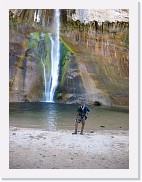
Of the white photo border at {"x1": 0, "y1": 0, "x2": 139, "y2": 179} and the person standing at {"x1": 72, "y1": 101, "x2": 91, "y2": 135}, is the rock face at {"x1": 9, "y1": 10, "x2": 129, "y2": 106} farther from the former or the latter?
the white photo border at {"x1": 0, "y1": 0, "x2": 139, "y2": 179}

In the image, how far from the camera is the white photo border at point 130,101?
443 centimetres

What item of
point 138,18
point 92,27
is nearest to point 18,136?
point 138,18

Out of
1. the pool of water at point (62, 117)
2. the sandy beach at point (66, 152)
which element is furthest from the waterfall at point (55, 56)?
the sandy beach at point (66, 152)

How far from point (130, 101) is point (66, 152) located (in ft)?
3.59

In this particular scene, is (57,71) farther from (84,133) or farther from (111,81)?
(84,133)

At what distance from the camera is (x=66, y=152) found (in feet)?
15.8

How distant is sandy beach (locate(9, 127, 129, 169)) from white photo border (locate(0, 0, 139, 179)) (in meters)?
0.07

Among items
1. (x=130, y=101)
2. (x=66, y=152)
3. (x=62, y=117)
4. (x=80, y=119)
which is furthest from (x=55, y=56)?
(x=66, y=152)

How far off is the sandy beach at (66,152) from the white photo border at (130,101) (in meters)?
0.07

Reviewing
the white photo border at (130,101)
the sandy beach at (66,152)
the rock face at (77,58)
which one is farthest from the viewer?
the rock face at (77,58)

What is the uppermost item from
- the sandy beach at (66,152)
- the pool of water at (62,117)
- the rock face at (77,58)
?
the rock face at (77,58)

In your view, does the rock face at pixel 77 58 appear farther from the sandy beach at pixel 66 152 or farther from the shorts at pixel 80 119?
the sandy beach at pixel 66 152

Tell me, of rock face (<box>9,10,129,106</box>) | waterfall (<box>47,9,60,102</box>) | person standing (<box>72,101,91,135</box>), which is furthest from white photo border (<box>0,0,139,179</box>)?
waterfall (<box>47,9,60,102</box>)
